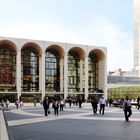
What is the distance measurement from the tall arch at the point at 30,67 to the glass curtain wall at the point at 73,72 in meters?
9.01

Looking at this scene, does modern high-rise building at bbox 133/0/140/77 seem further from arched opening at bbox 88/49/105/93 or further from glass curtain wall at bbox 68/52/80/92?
glass curtain wall at bbox 68/52/80/92

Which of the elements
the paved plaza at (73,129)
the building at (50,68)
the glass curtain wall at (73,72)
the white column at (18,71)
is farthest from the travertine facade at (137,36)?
the paved plaza at (73,129)

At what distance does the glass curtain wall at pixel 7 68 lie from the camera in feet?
251

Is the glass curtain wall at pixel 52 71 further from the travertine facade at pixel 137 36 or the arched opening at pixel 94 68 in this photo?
the travertine facade at pixel 137 36

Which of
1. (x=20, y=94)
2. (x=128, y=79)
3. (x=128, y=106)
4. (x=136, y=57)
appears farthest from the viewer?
(x=136, y=57)

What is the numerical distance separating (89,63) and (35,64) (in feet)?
48.8

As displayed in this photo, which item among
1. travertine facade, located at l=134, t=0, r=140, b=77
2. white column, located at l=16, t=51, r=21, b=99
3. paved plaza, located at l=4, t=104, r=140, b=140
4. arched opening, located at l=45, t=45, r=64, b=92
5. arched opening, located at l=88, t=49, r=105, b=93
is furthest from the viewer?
travertine facade, located at l=134, t=0, r=140, b=77

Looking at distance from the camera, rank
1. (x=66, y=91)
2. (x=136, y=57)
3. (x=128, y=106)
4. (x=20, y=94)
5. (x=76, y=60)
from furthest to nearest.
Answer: (x=136, y=57), (x=76, y=60), (x=66, y=91), (x=20, y=94), (x=128, y=106)

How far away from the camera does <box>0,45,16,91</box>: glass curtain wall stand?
76.4 meters

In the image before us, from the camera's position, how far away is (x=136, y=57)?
16712 centimetres

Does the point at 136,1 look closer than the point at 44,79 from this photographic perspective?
No

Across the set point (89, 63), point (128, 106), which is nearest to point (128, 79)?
point (89, 63)

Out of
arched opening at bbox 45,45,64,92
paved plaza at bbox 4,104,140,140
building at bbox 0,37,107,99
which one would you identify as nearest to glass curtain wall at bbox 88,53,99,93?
building at bbox 0,37,107,99

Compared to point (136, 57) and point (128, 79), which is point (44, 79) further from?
point (136, 57)
